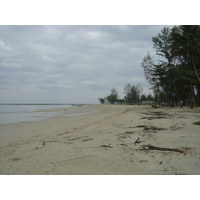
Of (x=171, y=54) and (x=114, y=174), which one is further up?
(x=171, y=54)

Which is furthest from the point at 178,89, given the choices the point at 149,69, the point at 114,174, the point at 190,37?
the point at 114,174

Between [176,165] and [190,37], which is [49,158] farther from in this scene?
[190,37]

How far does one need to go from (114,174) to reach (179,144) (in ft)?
8.68

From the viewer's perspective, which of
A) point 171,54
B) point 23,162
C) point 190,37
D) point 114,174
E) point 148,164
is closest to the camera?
point 114,174

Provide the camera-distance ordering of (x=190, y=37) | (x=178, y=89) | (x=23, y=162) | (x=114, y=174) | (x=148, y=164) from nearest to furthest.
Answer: (x=114, y=174) → (x=148, y=164) → (x=23, y=162) → (x=190, y=37) → (x=178, y=89)

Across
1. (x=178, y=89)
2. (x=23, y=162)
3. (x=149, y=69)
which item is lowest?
(x=23, y=162)

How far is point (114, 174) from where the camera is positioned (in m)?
3.12

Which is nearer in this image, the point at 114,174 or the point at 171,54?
the point at 114,174

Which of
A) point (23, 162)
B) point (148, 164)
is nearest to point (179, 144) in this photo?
point (148, 164)

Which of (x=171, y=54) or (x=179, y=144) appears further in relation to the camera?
(x=171, y=54)

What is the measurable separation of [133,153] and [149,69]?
27741mm

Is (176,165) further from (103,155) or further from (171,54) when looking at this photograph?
(171,54)

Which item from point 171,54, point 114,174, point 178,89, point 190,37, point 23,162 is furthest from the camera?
point 178,89

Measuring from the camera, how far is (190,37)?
17297 mm
